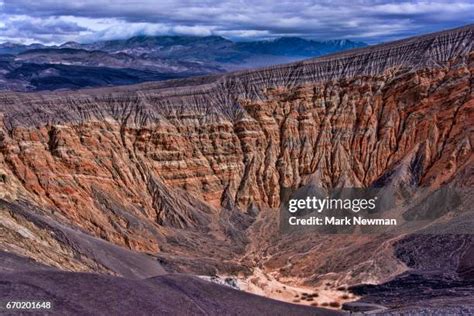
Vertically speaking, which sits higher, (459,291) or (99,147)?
(99,147)

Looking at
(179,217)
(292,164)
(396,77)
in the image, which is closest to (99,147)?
(179,217)

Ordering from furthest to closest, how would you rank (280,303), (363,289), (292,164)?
(292,164), (363,289), (280,303)

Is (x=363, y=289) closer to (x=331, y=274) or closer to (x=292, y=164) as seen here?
(x=331, y=274)

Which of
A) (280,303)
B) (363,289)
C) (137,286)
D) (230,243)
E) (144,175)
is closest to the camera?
(137,286)

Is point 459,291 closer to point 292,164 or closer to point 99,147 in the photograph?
point 292,164

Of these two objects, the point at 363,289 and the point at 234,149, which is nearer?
the point at 363,289

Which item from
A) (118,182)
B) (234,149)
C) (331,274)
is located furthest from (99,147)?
(331,274)

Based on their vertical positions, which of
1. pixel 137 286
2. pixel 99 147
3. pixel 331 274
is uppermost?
pixel 99 147
